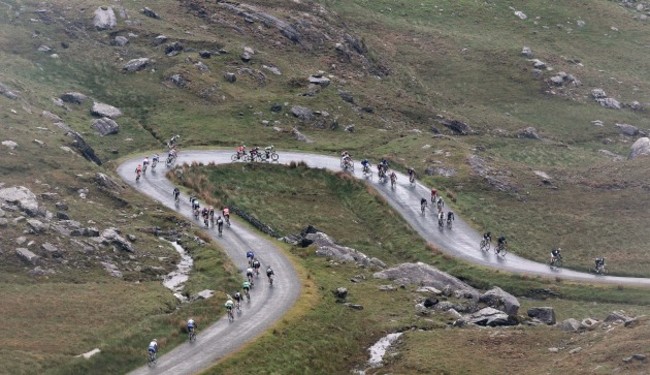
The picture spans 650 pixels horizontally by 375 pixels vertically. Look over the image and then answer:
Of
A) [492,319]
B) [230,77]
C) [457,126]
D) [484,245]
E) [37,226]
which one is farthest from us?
[457,126]

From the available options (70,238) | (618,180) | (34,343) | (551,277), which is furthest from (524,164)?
(34,343)

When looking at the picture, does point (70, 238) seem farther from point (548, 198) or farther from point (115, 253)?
point (548, 198)

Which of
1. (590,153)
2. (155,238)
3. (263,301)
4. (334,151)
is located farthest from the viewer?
(590,153)

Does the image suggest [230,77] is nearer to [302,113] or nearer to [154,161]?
[302,113]

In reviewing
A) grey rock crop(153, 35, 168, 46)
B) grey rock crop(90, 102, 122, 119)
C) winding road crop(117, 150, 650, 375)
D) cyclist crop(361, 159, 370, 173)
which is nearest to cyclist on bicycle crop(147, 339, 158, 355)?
winding road crop(117, 150, 650, 375)

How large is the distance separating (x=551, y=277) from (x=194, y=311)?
34.2 meters

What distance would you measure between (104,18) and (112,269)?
256 feet

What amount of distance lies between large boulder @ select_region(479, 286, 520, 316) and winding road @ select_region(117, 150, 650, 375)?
1043 cm

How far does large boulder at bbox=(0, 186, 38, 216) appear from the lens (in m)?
78.4

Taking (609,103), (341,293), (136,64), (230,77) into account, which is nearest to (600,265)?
(341,293)

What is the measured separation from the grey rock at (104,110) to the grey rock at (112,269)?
5035 cm

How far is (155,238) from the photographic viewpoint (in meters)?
84.1

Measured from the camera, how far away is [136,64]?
136125mm

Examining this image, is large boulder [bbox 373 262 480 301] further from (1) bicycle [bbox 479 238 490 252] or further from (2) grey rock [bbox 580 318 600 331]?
(2) grey rock [bbox 580 318 600 331]
